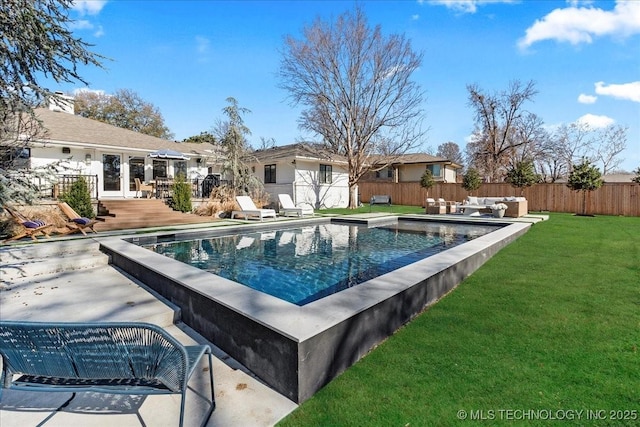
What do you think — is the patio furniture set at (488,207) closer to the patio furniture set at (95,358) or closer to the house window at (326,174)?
the house window at (326,174)

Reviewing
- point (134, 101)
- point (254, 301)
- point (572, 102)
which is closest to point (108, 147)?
point (254, 301)

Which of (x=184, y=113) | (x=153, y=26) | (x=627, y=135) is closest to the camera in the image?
(x=153, y=26)

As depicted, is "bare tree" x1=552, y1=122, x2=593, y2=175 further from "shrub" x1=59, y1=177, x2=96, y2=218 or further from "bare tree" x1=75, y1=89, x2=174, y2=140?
"bare tree" x1=75, y1=89, x2=174, y2=140

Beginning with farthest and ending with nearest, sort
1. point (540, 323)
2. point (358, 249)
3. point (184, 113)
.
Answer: point (184, 113) < point (358, 249) < point (540, 323)

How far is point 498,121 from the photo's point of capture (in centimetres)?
3278

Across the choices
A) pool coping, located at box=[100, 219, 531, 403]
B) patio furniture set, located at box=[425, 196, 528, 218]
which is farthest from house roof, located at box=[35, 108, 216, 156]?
patio furniture set, located at box=[425, 196, 528, 218]

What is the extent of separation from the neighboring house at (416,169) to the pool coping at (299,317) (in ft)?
97.2

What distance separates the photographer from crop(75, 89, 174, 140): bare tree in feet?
113

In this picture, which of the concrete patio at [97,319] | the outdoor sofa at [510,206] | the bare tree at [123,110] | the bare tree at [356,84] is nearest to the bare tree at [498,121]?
the bare tree at [356,84]

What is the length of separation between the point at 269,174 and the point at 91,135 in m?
10.5

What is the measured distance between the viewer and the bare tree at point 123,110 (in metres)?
34.5

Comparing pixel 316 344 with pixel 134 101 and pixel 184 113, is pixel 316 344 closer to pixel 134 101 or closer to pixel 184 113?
pixel 184 113

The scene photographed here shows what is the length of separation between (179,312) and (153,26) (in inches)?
642

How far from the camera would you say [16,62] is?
5.48 meters
